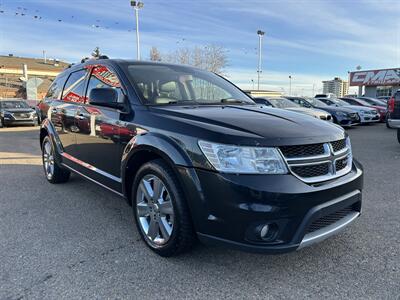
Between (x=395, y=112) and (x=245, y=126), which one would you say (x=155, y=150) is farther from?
(x=395, y=112)

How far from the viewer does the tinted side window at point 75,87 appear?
4.52 metres

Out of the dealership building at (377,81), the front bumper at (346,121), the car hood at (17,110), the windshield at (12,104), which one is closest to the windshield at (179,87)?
the front bumper at (346,121)

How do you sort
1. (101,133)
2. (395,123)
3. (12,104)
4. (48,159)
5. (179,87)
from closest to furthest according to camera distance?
(101,133)
(179,87)
(48,159)
(395,123)
(12,104)

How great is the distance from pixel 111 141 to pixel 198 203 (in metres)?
1.46

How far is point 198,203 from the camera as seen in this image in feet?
8.68

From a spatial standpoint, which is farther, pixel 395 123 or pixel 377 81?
pixel 377 81

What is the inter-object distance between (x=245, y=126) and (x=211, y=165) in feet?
1.45

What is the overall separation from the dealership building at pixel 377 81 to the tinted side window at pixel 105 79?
154 feet

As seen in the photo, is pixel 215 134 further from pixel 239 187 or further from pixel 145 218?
pixel 145 218

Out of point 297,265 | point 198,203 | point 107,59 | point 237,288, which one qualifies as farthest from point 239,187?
point 107,59

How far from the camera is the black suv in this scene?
2.50 metres

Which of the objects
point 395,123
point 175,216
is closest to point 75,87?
point 175,216

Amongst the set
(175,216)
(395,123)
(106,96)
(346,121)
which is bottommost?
(346,121)

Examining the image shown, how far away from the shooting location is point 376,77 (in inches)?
1852
